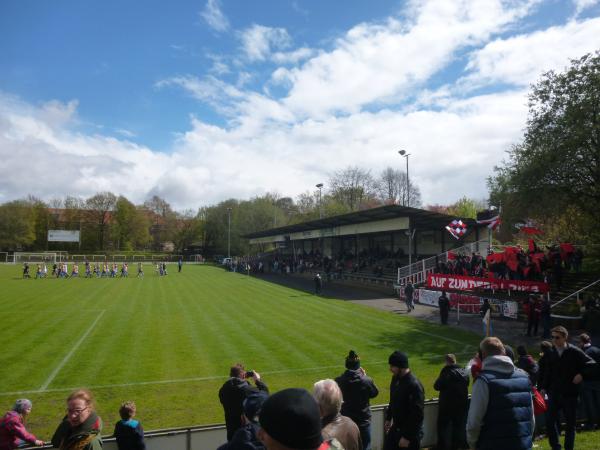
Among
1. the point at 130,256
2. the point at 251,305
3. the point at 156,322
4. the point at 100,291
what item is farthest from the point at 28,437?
the point at 130,256

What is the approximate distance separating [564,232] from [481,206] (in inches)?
1751

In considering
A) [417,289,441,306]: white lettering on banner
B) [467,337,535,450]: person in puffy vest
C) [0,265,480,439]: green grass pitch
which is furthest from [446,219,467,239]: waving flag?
[467,337,535,450]: person in puffy vest

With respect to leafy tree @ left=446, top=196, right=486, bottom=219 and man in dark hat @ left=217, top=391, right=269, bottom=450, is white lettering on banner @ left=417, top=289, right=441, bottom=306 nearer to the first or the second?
man in dark hat @ left=217, top=391, right=269, bottom=450

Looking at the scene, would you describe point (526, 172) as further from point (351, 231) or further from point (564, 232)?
point (351, 231)

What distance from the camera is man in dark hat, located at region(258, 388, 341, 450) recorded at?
186cm

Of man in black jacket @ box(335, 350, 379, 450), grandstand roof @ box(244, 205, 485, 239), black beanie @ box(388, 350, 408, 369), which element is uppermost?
grandstand roof @ box(244, 205, 485, 239)

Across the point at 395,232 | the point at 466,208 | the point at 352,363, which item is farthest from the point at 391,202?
the point at 352,363

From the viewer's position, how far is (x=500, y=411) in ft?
11.6

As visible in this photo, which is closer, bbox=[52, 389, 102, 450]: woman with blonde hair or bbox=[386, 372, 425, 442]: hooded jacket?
bbox=[52, 389, 102, 450]: woman with blonde hair

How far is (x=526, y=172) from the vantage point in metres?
22.9

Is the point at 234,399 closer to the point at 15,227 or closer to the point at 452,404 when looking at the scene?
the point at 452,404

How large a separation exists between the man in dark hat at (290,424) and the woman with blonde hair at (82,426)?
2.29 metres

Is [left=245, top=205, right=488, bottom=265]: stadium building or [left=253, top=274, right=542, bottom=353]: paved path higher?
[left=245, top=205, right=488, bottom=265]: stadium building

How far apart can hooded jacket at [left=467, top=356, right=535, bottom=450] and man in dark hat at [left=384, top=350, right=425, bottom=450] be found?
89cm
